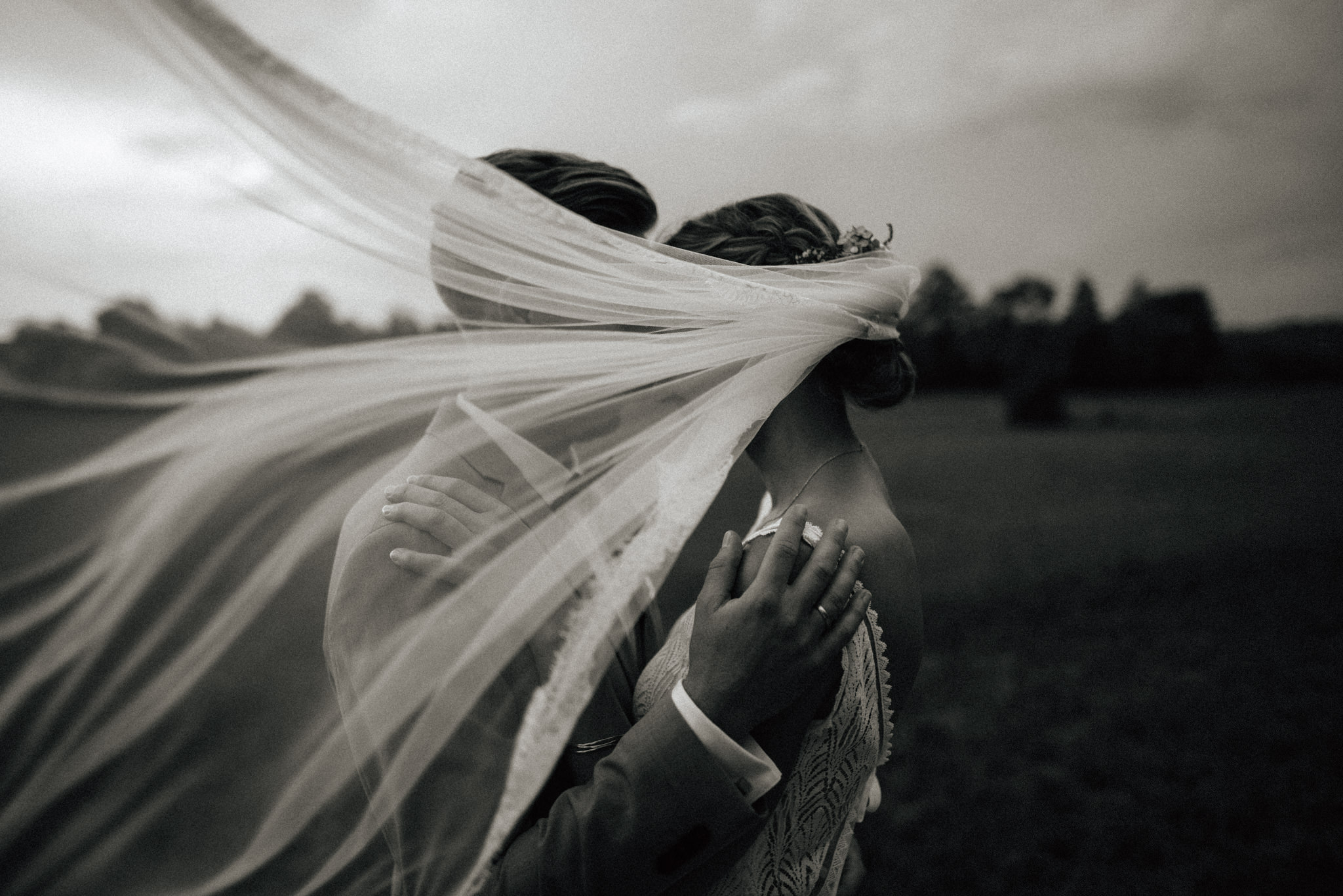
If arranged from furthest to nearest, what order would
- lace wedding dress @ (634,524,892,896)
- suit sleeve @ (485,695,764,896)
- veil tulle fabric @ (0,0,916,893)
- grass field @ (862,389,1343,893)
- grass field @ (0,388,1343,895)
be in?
grass field @ (862,389,1343,893) < grass field @ (0,388,1343,895) < lace wedding dress @ (634,524,892,896) < veil tulle fabric @ (0,0,916,893) < suit sleeve @ (485,695,764,896)

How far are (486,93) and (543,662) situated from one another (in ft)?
4.93

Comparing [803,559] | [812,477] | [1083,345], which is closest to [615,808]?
[803,559]

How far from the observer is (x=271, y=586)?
161cm

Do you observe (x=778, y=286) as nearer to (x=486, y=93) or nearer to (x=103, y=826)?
(x=486, y=93)

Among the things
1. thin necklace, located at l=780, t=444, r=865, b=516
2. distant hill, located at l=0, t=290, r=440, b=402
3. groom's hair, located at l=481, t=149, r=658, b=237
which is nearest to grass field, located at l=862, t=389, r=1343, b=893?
thin necklace, located at l=780, t=444, r=865, b=516

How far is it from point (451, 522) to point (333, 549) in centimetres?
41

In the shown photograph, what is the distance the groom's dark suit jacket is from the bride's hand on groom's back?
1.3 inches

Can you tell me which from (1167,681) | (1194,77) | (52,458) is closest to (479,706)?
(52,458)

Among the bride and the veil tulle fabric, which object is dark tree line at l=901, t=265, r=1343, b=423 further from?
the veil tulle fabric

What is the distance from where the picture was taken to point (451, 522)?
1460mm

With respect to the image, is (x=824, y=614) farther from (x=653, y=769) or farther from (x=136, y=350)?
(x=136, y=350)

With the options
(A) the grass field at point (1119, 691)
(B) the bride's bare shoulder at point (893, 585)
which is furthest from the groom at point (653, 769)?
(A) the grass field at point (1119, 691)

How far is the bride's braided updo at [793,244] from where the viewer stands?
1.92m

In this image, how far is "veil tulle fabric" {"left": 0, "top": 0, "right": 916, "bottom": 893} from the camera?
54.0 inches
